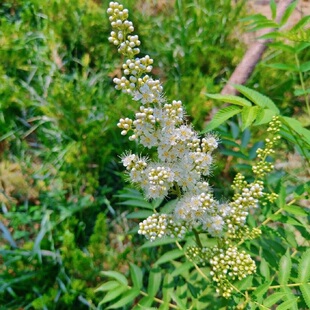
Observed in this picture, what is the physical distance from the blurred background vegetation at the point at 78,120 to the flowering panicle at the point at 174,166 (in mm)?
687

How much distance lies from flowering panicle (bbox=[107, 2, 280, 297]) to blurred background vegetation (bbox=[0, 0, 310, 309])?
0.69 m

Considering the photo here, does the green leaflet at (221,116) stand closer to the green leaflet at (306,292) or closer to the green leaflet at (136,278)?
the green leaflet at (306,292)

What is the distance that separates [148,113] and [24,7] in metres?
2.97

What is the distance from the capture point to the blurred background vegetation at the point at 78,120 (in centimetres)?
253

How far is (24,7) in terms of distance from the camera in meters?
3.72

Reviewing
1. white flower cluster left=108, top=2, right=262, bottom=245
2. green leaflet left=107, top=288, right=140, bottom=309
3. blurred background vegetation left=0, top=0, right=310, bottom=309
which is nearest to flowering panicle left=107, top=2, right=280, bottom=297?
Answer: white flower cluster left=108, top=2, right=262, bottom=245

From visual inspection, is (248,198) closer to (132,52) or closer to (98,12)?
(132,52)

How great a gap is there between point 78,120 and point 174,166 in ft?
5.95

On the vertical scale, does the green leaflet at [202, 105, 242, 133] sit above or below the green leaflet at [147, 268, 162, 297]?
above

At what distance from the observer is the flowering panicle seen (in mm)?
1305

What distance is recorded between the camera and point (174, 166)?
139cm

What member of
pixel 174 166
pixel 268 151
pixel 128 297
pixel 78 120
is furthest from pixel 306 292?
pixel 78 120

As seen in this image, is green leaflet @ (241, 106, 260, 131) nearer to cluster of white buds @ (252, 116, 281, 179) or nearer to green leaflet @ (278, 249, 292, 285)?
cluster of white buds @ (252, 116, 281, 179)

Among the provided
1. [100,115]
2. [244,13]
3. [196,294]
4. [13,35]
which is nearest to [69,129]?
[100,115]
